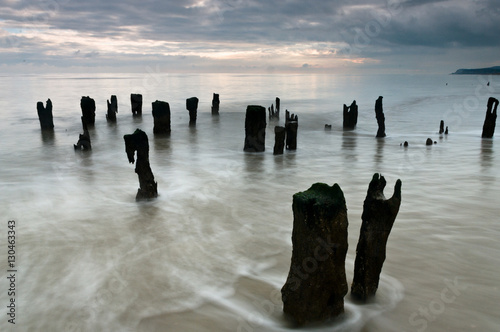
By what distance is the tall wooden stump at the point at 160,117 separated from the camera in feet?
66.6

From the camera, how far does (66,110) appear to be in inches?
1342

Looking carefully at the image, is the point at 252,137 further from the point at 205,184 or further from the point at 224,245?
the point at 224,245

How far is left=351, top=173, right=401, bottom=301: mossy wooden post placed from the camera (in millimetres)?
4422

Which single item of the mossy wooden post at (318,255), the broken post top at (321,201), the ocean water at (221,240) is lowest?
the ocean water at (221,240)

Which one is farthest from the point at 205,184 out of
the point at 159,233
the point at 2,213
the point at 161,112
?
the point at 161,112

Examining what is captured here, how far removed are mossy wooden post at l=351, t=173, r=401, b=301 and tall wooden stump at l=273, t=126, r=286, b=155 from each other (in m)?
10.0

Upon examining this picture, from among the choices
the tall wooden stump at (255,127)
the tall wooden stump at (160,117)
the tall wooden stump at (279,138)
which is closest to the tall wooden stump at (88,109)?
the tall wooden stump at (160,117)

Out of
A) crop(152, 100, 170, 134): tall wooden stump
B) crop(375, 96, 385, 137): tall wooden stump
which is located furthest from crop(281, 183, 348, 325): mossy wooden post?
crop(152, 100, 170, 134): tall wooden stump

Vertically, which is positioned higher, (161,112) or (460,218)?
(161,112)

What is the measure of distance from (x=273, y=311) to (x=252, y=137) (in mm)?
10940

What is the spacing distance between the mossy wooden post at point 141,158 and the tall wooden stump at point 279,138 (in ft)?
20.6

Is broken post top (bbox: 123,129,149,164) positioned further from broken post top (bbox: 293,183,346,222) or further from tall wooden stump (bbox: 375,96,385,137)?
tall wooden stump (bbox: 375,96,385,137)

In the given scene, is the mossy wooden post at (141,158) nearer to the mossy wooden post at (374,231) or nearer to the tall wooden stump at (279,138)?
the mossy wooden post at (374,231)

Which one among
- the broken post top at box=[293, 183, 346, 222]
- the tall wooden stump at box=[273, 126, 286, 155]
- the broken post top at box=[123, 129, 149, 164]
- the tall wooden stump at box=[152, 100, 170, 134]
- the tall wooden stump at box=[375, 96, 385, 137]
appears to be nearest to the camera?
the broken post top at box=[293, 183, 346, 222]
